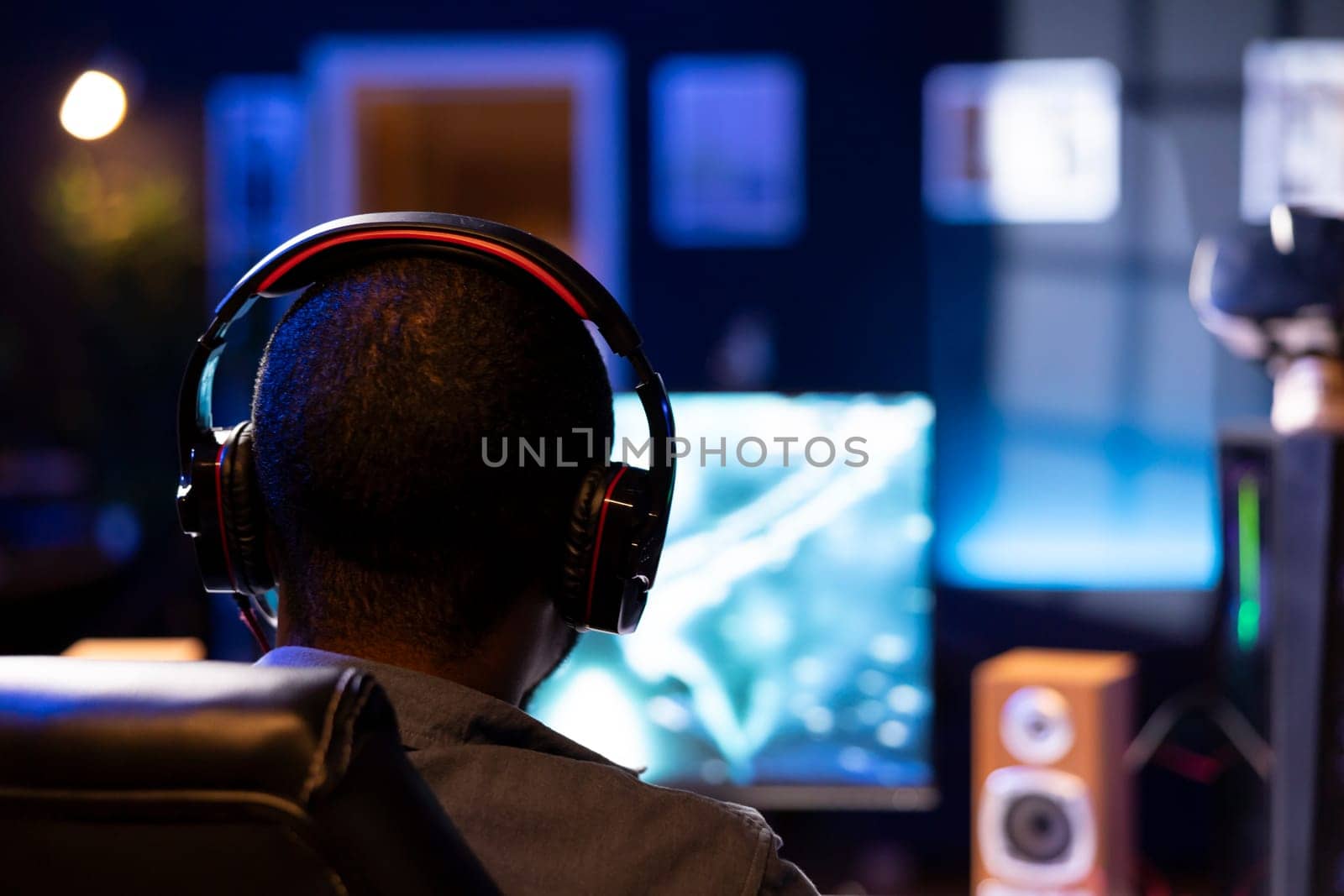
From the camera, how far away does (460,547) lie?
77cm

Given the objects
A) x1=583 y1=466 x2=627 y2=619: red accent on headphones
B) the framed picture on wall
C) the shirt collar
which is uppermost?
the framed picture on wall

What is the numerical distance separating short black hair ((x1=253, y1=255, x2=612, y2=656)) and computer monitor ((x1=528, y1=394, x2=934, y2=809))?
4.83 ft

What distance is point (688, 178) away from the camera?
3885 millimetres

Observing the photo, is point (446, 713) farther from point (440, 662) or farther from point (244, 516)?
point (244, 516)

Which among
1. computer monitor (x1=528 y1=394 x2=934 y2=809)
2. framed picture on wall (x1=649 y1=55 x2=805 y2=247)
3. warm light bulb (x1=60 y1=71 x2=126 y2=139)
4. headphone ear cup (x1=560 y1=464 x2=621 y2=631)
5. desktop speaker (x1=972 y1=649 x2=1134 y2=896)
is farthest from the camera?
framed picture on wall (x1=649 y1=55 x2=805 y2=247)

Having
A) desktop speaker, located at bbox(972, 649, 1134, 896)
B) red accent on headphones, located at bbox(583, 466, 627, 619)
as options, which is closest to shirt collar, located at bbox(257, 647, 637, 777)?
red accent on headphones, located at bbox(583, 466, 627, 619)

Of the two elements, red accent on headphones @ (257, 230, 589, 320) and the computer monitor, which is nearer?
red accent on headphones @ (257, 230, 589, 320)

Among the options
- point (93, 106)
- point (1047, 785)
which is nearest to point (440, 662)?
point (1047, 785)

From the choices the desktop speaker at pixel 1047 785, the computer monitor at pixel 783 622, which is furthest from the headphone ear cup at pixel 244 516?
the desktop speaker at pixel 1047 785

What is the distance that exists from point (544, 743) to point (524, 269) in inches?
10.5

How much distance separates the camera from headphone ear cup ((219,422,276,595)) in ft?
2.88

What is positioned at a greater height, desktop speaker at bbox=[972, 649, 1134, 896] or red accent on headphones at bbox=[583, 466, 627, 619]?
red accent on headphones at bbox=[583, 466, 627, 619]

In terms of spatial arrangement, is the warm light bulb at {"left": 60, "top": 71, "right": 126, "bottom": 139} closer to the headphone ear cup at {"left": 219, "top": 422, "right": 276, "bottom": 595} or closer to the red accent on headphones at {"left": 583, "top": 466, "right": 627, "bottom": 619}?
the headphone ear cup at {"left": 219, "top": 422, "right": 276, "bottom": 595}

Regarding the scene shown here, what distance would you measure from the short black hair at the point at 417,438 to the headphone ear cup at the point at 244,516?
0.08m
